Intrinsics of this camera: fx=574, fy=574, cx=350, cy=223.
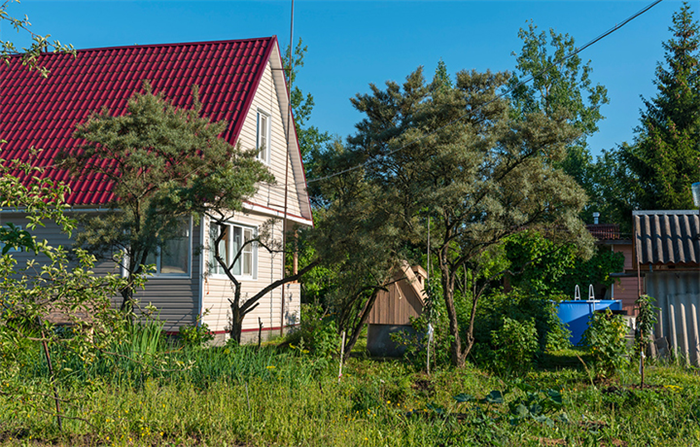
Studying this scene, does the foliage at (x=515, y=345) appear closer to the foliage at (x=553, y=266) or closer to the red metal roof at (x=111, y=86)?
the red metal roof at (x=111, y=86)

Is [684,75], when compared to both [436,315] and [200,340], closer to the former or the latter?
[436,315]

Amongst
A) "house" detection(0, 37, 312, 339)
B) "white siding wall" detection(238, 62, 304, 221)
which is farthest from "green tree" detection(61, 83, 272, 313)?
"white siding wall" detection(238, 62, 304, 221)

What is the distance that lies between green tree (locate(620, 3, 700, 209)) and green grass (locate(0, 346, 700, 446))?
1654 cm

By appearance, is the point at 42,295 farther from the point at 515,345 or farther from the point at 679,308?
the point at 679,308

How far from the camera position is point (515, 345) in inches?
359

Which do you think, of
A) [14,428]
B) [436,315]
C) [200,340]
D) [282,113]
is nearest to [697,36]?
[282,113]

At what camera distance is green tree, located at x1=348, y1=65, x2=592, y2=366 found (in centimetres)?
855

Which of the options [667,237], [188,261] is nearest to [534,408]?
[667,237]

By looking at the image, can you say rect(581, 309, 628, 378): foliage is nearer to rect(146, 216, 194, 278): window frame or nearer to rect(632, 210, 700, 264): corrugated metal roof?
rect(632, 210, 700, 264): corrugated metal roof

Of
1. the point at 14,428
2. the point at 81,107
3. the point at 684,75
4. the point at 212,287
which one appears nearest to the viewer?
the point at 14,428

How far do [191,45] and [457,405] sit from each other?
13203 millimetres

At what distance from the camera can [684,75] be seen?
25.5m

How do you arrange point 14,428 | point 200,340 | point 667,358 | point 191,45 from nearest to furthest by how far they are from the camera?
point 14,428 < point 667,358 < point 200,340 < point 191,45

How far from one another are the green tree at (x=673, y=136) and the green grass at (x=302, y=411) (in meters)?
16.5
